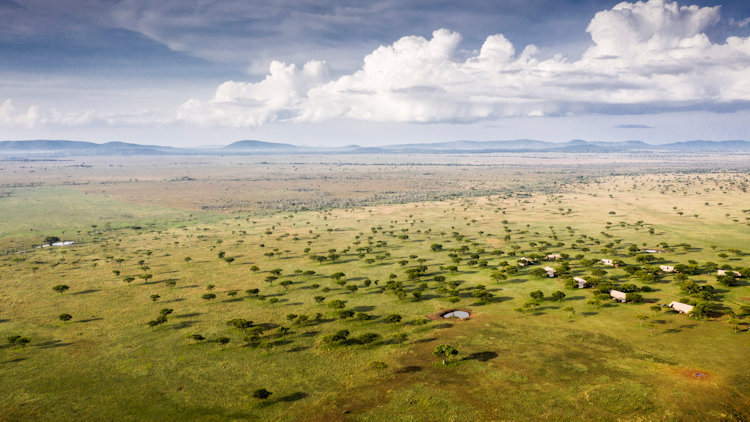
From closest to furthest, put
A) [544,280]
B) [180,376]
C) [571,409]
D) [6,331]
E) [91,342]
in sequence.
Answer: [571,409]
[180,376]
[91,342]
[6,331]
[544,280]

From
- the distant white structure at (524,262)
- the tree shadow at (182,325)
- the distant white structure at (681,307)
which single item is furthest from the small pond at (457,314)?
the tree shadow at (182,325)

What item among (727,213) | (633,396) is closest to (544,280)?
(633,396)

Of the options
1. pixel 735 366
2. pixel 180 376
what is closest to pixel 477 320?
pixel 735 366

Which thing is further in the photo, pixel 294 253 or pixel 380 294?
pixel 294 253

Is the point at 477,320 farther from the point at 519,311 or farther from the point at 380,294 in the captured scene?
the point at 380,294

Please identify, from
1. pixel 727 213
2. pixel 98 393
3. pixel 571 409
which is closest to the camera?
pixel 571 409

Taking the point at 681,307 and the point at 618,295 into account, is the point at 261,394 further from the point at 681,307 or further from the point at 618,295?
the point at 681,307
